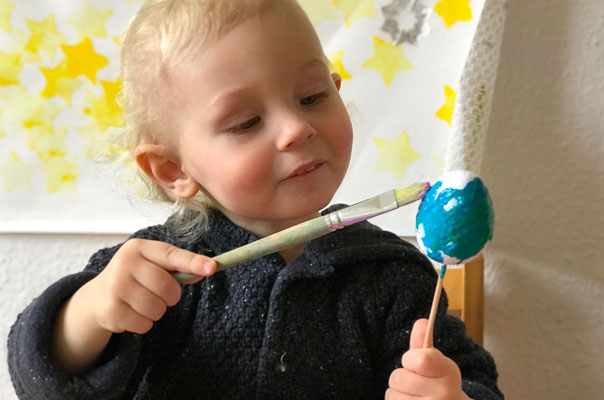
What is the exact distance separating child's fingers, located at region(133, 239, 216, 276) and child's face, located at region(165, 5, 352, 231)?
0.08 meters

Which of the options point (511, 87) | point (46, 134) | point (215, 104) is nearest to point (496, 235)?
point (511, 87)

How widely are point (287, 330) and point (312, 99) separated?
200 mm

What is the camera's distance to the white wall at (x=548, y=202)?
2.42ft

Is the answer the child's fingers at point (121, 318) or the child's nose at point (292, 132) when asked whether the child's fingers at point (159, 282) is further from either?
the child's nose at point (292, 132)

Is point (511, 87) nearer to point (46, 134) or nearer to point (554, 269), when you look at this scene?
point (554, 269)

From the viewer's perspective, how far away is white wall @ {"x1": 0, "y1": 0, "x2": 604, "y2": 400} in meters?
0.74

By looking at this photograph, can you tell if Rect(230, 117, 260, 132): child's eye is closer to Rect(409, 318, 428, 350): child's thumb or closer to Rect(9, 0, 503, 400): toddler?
Rect(9, 0, 503, 400): toddler

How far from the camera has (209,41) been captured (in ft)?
1.62

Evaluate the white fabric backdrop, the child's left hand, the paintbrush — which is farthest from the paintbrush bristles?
the white fabric backdrop

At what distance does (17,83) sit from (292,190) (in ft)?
1.89

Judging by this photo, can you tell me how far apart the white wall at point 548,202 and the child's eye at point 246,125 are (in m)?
0.39

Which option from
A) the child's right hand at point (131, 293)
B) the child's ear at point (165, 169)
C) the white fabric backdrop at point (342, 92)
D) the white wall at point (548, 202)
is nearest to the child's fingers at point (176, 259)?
the child's right hand at point (131, 293)

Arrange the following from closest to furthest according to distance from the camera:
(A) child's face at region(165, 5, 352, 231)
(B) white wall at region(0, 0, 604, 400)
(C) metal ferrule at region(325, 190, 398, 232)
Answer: (C) metal ferrule at region(325, 190, 398, 232)
(A) child's face at region(165, 5, 352, 231)
(B) white wall at region(0, 0, 604, 400)

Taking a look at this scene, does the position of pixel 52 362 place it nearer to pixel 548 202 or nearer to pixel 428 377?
pixel 428 377
